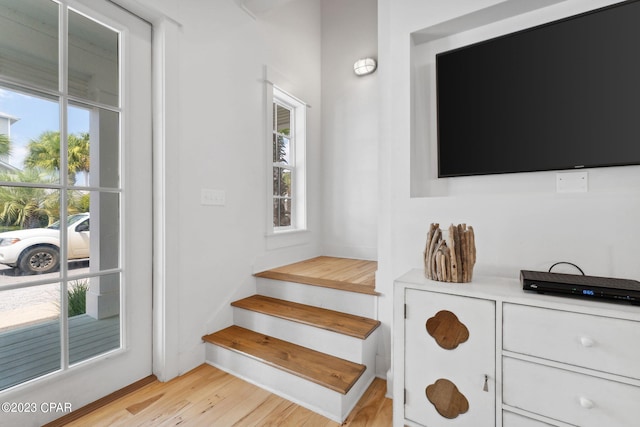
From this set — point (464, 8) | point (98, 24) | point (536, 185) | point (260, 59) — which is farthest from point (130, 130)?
point (536, 185)

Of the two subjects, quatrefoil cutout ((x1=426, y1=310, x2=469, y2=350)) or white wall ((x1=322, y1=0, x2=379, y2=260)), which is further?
white wall ((x1=322, y1=0, x2=379, y2=260))

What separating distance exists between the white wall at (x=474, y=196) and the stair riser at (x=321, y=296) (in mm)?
129

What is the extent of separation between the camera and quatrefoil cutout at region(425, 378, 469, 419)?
3.84 feet

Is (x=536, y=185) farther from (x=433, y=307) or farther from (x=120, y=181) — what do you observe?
(x=120, y=181)

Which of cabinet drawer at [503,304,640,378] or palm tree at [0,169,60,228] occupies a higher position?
palm tree at [0,169,60,228]

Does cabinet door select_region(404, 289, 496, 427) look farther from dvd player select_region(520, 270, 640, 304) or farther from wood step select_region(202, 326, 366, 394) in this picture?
wood step select_region(202, 326, 366, 394)

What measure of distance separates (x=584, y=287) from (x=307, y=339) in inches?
56.7

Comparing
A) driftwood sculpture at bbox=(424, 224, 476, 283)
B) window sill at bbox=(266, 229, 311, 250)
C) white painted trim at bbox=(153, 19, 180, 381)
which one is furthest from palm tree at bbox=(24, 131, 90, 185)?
driftwood sculpture at bbox=(424, 224, 476, 283)

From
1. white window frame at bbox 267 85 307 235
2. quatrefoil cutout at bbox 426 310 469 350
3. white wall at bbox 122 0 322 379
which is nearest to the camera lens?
quatrefoil cutout at bbox 426 310 469 350

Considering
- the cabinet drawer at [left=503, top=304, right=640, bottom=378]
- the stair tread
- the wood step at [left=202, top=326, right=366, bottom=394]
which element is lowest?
the wood step at [left=202, top=326, right=366, bottom=394]

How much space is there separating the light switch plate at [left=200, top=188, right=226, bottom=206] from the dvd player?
6.13ft

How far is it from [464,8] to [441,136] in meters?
0.66

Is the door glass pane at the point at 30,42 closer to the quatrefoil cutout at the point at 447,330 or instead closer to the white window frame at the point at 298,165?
the white window frame at the point at 298,165

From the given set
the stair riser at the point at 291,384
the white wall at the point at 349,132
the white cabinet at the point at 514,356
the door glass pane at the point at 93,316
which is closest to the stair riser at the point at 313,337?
the stair riser at the point at 291,384
